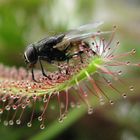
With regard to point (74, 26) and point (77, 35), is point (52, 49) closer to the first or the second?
point (77, 35)

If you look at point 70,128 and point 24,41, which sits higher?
point 24,41

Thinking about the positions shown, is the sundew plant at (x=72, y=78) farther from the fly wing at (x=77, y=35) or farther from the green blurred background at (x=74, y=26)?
the green blurred background at (x=74, y=26)

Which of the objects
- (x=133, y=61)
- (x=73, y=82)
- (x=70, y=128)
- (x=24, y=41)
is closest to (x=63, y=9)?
(x=24, y=41)

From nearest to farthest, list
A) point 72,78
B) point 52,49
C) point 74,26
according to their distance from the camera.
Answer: point 72,78, point 52,49, point 74,26

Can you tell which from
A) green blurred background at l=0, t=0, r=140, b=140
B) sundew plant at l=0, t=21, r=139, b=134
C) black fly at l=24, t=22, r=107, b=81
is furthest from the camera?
green blurred background at l=0, t=0, r=140, b=140

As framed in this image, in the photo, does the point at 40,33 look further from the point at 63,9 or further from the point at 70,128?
the point at 70,128

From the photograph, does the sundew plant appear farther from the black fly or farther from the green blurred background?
the green blurred background

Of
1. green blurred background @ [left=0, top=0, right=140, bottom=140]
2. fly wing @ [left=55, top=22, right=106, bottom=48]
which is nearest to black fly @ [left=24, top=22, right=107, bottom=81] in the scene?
fly wing @ [left=55, top=22, right=106, bottom=48]

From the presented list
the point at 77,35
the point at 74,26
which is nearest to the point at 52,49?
the point at 77,35
